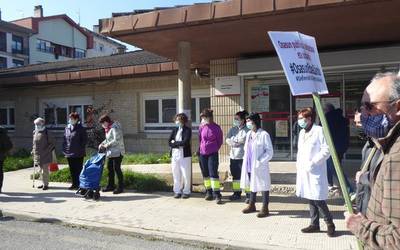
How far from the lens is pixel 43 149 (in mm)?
10758

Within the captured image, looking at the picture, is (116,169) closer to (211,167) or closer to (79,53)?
(211,167)

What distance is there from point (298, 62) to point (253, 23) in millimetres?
5463

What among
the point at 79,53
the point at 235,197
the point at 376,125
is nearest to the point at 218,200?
the point at 235,197

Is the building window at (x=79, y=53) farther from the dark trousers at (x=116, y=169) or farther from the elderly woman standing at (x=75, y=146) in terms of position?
the dark trousers at (x=116, y=169)

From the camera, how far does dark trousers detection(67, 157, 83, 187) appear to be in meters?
10.7

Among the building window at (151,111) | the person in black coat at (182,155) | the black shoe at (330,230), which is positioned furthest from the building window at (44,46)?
the black shoe at (330,230)

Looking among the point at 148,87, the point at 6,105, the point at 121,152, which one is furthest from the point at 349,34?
the point at 6,105

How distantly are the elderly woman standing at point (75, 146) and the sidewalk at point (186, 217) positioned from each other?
1.82 feet

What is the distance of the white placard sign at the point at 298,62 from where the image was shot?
9.71 feet

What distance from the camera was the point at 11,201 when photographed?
970cm

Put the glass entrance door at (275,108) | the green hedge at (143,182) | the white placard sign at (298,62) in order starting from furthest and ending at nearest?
the glass entrance door at (275,108)
the green hedge at (143,182)
the white placard sign at (298,62)

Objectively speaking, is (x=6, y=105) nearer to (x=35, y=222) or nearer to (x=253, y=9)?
(x=35, y=222)

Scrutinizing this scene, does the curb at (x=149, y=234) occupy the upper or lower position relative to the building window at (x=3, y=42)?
lower

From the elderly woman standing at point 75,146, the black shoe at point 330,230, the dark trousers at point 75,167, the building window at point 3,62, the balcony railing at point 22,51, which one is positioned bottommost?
the black shoe at point 330,230
